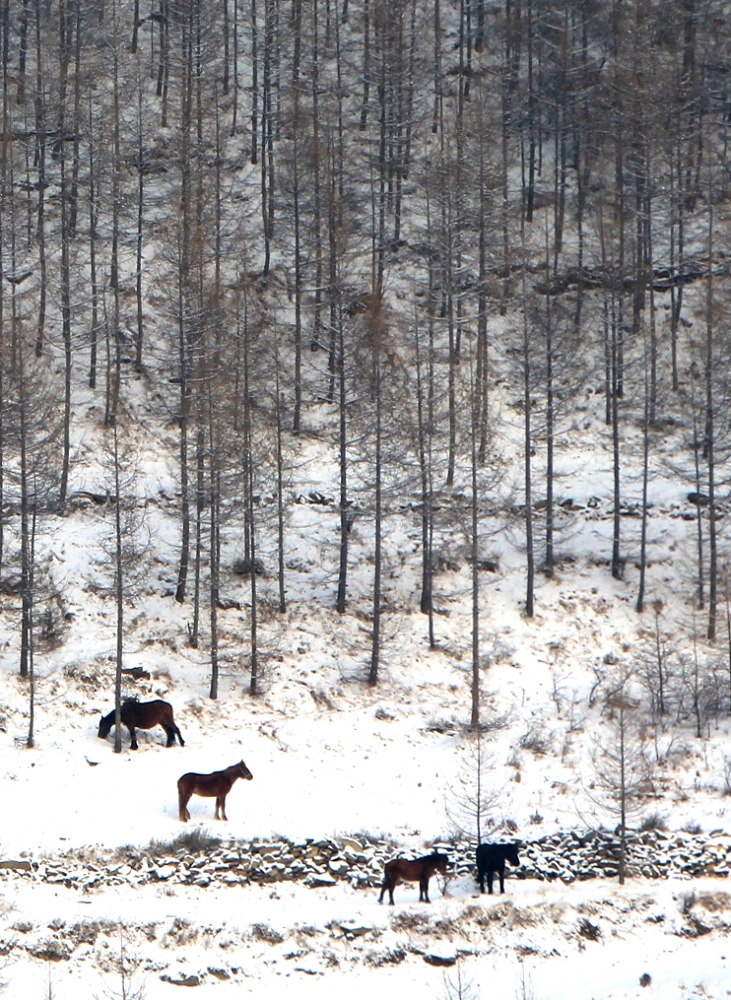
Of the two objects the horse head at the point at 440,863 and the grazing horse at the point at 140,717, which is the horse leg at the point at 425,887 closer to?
the horse head at the point at 440,863

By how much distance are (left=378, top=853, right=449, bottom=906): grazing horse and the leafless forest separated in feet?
29.7

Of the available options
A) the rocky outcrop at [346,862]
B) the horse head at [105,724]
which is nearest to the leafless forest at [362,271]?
the horse head at [105,724]

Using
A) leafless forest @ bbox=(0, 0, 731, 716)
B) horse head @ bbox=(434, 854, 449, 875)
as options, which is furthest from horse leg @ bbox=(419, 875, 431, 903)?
leafless forest @ bbox=(0, 0, 731, 716)

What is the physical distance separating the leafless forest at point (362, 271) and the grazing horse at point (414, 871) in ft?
29.7

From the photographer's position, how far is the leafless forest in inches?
1596

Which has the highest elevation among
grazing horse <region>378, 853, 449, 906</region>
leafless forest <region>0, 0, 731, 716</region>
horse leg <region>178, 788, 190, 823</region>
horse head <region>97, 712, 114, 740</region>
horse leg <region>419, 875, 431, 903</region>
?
leafless forest <region>0, 0, 731, 716</region>

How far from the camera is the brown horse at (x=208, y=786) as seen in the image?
27.9 meters

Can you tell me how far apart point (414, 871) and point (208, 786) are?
17.9 ft

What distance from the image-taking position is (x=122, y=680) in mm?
34000

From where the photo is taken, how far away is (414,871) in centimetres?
2594

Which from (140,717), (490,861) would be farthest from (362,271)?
(490,861)

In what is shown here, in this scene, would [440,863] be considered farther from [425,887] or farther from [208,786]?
[208,786]

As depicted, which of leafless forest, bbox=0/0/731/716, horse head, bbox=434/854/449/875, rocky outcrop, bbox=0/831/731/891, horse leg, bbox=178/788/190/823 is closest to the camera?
rocky outcrop, bbox=0/831/731/891

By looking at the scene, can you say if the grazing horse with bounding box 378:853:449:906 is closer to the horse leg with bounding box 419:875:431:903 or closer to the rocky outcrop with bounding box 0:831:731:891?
the horse leg with bounding box 419:875:431:903
